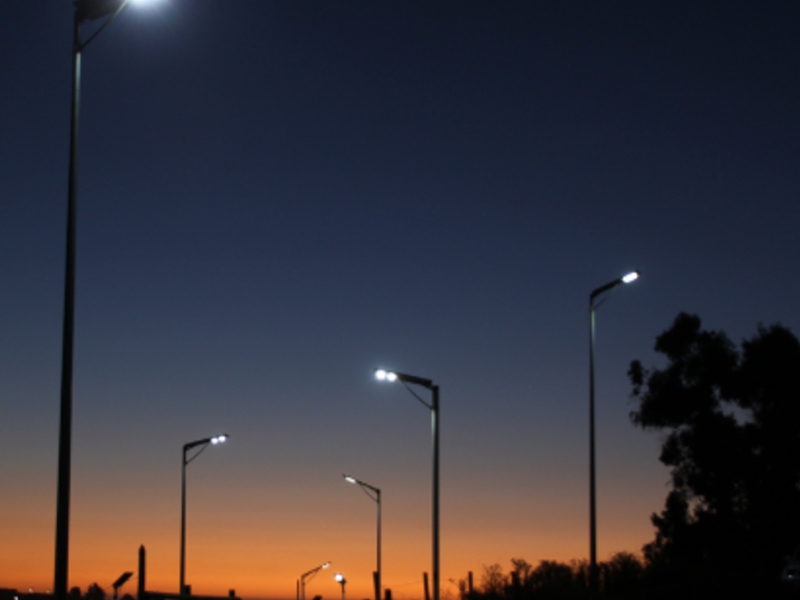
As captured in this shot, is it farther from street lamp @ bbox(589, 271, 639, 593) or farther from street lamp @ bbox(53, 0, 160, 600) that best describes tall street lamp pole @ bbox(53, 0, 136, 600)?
street lamp @ bbox(589, 271, 639, 593)

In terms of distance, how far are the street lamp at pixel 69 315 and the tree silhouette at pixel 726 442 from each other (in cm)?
3570

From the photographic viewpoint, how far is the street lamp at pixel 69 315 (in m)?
13.3

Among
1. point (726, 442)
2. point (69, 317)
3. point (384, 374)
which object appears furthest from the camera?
point (726, 442)

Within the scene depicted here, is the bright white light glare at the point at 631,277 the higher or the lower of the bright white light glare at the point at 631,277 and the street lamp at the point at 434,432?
the higher

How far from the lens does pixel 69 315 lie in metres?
14.2

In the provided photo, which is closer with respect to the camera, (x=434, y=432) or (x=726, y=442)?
(x=434, y=432)

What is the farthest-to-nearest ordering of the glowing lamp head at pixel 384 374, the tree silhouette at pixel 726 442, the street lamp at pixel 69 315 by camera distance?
1. the tree silhouette at pixel 726 442
2. the glowing lamp head at pixel 384 374
3. the street lamp at pixel 69 315

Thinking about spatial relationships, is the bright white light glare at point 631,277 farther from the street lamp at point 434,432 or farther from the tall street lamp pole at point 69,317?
the tall street lamp pole at point 69,317

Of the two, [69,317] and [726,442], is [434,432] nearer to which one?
[69,317]

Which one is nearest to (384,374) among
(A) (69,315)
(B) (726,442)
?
(A) (69,315)

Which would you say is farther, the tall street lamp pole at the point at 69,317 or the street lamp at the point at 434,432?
the street lamp at the point at 434,432

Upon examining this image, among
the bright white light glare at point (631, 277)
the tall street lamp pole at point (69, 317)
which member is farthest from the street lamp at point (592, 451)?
the tall street lamp pole at point (69, 317)

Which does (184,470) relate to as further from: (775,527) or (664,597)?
(775,527)

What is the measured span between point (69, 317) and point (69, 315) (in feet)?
0.11
